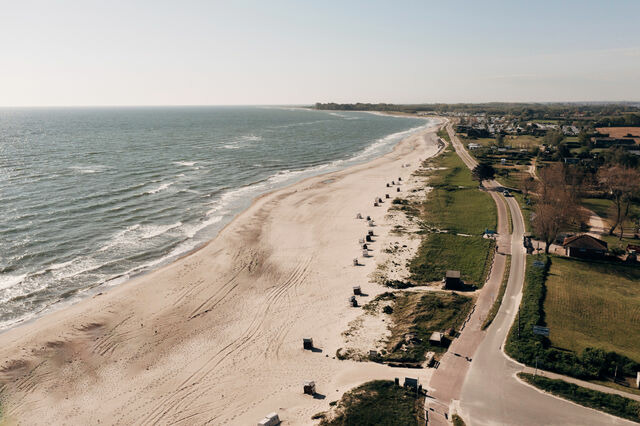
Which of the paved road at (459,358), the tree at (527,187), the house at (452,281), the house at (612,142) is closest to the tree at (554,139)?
the house at (612,142)

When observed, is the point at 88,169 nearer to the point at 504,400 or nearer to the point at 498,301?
the point at 498,301

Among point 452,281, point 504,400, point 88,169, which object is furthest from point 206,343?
point 88,169

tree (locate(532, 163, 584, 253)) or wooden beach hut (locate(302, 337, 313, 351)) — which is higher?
tree (locate(532, 163, 584, 253))

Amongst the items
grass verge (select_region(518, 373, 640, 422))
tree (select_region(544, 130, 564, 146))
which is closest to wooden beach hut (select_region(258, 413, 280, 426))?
grass verge (select_region(518, 373, 640, 422))

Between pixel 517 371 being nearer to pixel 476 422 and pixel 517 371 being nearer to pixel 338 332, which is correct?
pixel 476 422

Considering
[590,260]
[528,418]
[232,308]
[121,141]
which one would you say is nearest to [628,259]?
[590,260]

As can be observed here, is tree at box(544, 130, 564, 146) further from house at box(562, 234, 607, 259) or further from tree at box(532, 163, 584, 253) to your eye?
house at box(562, 234, 607, 259)

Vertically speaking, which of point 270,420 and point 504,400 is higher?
point 504,400
